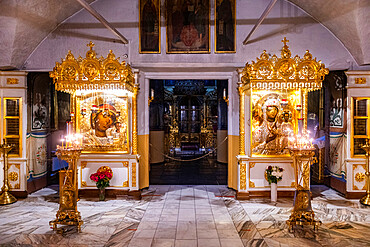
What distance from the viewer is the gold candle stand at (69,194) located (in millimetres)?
5215

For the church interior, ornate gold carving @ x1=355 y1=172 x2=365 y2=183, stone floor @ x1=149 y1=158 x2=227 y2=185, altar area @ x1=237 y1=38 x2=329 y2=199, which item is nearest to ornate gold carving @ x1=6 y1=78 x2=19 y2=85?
the church interior

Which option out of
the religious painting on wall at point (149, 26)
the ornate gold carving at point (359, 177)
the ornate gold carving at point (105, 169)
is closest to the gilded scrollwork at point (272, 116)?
the ornate gold carving at point (359, 177)

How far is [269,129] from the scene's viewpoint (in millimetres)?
7098

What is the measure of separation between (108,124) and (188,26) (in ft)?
11.7

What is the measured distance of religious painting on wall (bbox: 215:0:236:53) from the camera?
297 inches

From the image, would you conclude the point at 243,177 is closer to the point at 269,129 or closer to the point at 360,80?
the point at 269,129

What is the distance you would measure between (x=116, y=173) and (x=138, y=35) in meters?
3.90

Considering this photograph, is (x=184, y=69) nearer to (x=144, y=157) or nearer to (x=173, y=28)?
(x=173, y=28)

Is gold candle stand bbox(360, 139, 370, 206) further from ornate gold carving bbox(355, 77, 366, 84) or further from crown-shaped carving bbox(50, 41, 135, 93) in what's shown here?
crown-shaped carving bbox(50, 41, 135, 93)

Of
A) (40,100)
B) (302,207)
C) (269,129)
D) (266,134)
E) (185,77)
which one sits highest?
(185,77)

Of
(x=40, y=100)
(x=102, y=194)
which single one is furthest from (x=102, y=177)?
(x=40, y=100)

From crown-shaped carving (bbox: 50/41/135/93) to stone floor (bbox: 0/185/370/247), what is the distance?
295 centimetres

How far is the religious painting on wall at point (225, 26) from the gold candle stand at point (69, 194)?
474 centimetres

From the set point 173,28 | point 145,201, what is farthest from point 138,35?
point 145,201
